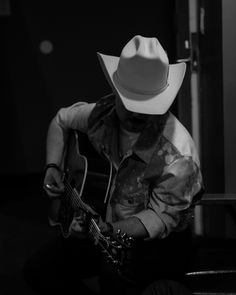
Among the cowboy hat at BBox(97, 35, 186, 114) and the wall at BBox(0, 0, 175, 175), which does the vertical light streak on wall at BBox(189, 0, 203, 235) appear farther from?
the wall at BBox(0, 0, 175, 175)

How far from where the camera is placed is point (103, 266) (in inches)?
49.3

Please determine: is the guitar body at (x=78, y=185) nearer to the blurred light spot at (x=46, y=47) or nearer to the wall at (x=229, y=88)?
the wall at (x=229, y=88)

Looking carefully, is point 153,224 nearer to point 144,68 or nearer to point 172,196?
point 172,196

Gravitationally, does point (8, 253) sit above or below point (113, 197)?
below

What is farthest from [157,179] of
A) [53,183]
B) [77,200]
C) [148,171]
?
[53,183]

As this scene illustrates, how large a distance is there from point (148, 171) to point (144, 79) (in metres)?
0.24

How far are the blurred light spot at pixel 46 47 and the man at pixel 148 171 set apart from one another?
79.9 inches

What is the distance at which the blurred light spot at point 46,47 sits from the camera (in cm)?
322

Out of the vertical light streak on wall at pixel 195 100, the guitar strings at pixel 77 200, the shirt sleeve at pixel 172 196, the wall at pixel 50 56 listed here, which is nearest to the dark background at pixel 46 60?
the wall at pixel 50 56

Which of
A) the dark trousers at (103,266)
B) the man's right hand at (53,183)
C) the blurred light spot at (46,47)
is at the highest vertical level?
the blurred light spot at (46,47)

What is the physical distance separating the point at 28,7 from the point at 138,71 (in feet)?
7.37

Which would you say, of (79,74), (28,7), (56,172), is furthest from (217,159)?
(28,7)

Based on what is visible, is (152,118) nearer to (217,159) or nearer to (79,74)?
(217,159)

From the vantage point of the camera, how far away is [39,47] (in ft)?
10.5
